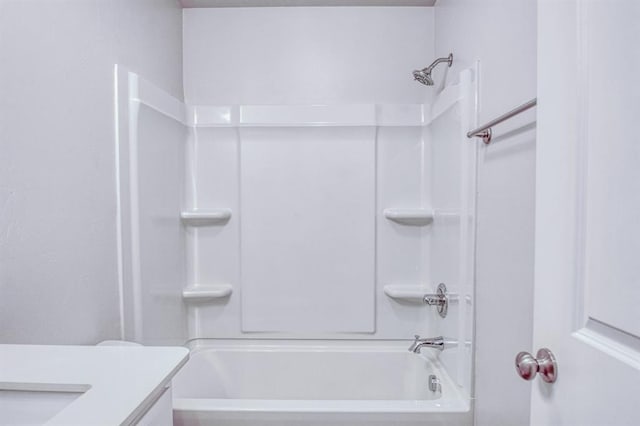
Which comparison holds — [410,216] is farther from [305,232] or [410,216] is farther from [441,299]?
[305,232]

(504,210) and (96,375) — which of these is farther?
(504,210)

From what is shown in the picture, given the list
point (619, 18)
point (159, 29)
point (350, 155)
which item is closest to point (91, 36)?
point (159, 29)

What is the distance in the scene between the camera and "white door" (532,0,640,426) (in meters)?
0.44

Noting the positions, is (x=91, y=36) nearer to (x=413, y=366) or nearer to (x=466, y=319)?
(x=466, y=319)

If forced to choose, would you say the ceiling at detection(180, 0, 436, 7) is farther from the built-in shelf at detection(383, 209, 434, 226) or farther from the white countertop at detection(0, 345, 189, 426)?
the white countertop at detection(0, 345, 189, 426)

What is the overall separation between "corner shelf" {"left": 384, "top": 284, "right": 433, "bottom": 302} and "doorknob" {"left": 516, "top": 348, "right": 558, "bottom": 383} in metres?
1.31

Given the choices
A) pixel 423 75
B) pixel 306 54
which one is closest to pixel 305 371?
pixel 423 75

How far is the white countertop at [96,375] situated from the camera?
51 cm

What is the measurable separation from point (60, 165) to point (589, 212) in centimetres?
127

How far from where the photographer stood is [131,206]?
1.43 metres

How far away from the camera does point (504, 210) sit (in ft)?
3.66

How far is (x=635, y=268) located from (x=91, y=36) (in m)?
1.51

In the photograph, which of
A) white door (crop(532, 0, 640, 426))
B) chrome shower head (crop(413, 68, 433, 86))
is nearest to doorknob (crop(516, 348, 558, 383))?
white door (crop(532, 0, 640, 426))

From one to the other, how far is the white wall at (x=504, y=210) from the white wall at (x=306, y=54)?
0.61 m
